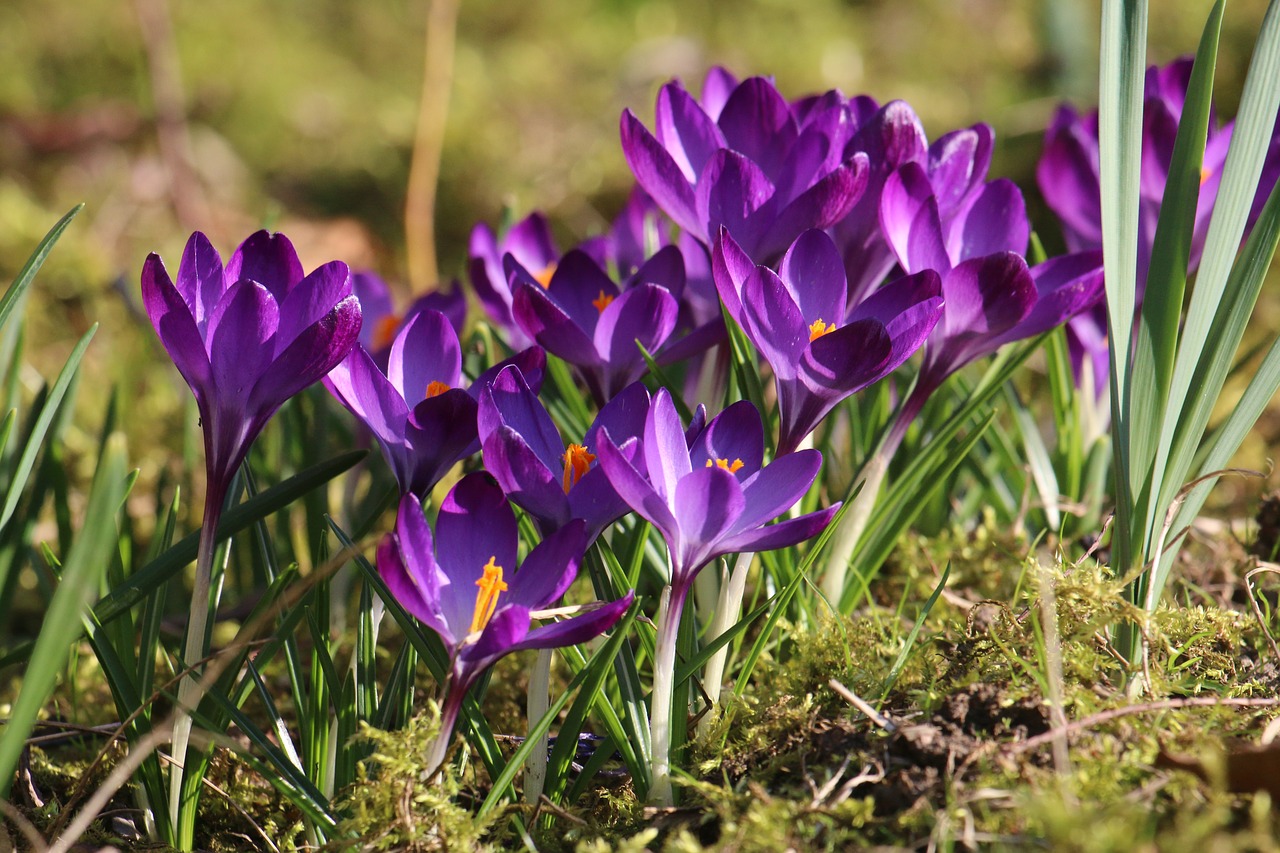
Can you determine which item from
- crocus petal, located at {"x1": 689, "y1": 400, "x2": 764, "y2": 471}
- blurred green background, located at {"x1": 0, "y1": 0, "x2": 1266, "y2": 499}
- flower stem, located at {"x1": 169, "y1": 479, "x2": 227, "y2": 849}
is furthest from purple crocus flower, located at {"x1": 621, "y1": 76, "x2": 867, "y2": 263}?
blurred green background, located at {"x1": 0, "y1": 0, "x2": 1266, "y2": 499}

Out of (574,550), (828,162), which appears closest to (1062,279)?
(828,162)

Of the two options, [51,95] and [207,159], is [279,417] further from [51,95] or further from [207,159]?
[51,95]

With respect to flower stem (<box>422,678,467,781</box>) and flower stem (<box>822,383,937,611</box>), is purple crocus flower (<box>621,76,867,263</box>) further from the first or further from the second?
flower stem (<box>422,678,467,781</box>)

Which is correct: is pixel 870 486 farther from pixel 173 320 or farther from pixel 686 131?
pixel 173 320

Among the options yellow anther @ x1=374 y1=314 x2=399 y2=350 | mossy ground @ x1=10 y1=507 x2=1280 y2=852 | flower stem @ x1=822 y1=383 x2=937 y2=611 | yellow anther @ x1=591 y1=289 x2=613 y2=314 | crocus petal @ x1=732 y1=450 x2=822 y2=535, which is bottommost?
mossy ground @ x1=10 y1=507 x2=1280 y2=852

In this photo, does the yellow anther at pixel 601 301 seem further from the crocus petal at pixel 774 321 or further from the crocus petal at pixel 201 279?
the crocus petal at pixel 201 279

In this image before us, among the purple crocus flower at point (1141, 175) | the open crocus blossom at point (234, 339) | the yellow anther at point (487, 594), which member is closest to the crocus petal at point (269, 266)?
the open crocus blossom at point (234, 339)
